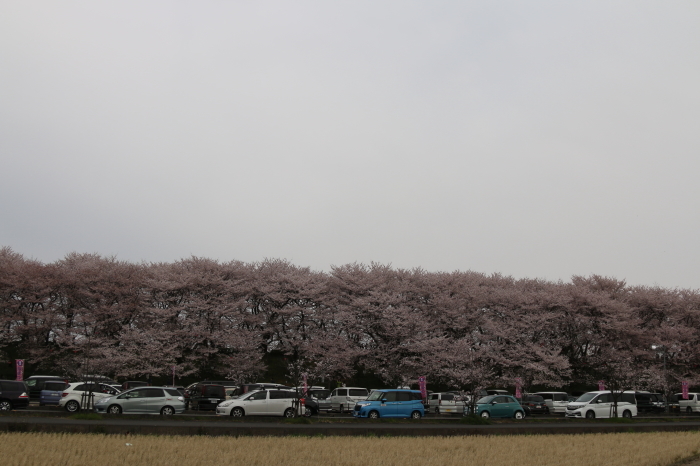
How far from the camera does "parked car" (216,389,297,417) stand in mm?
25859

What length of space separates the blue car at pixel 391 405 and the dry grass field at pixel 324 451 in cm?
699

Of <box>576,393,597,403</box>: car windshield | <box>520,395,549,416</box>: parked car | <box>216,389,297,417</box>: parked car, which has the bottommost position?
<box>520,395,549,416</box>: parked car

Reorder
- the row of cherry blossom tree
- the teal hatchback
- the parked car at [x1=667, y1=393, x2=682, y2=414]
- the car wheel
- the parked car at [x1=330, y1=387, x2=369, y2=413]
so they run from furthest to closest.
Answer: the row of cherry blossom tree → the parked car at [x1=667, y1=393, x2=682, y2=414] → the parked car at [x1=330, y1=387, x2=369, y2=413] → the teal hatchback → the car wheel

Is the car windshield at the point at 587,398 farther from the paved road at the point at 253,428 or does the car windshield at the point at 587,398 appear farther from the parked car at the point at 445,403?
the parked car at the point at 445,403

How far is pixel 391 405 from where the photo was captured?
27.4 metres

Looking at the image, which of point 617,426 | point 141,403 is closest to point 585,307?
point 617,426

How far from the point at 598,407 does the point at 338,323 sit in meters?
24.0

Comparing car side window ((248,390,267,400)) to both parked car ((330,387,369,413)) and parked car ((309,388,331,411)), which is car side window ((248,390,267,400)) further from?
parked car ((330,387,369,413))

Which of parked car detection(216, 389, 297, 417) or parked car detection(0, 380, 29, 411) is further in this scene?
parked car detection(216, 389, 297, 417)

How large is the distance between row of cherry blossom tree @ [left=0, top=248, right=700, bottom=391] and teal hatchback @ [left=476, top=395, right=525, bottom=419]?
38.4ft

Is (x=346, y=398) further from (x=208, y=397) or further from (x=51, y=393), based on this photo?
(x=51, y=393)

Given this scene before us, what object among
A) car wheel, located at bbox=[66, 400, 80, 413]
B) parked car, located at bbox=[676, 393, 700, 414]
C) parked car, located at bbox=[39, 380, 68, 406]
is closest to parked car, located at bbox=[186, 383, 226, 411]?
car wheel, located at bbox=[66, 400, 80, 413]

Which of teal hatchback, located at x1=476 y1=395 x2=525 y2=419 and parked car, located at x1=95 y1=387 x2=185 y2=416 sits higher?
parked car, located at x1=95 y1=387 x2=185 y2=416

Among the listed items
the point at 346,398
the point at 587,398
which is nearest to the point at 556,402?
the point at 587,398
